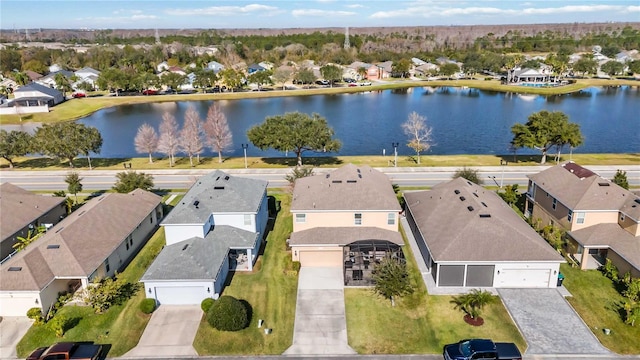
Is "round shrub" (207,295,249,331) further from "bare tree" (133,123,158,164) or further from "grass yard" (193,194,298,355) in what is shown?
"bare tree" (133,123,158,164)

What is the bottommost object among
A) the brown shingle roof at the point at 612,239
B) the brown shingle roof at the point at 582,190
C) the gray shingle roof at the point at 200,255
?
the gray shingle roof at the point at 200,255

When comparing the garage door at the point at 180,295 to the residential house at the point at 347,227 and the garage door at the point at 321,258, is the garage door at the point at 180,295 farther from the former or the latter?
the garage door at the point at 321,258

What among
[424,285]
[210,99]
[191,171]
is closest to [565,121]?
[424,285]

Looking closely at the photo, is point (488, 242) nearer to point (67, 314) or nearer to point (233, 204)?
point (233, 204)

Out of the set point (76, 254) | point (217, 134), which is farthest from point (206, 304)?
point (217, 134)

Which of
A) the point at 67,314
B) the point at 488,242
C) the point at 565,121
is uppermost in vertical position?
the point at 565,121

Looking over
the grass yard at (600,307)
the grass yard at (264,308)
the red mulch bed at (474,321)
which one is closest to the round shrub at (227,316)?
the grass yard at (264,308)
